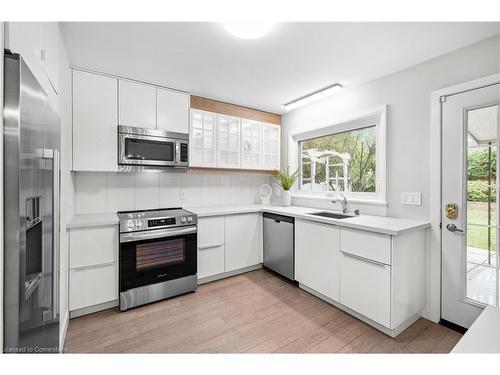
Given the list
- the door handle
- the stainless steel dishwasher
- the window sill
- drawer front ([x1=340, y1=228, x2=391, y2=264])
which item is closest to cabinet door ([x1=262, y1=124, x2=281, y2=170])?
the window sill

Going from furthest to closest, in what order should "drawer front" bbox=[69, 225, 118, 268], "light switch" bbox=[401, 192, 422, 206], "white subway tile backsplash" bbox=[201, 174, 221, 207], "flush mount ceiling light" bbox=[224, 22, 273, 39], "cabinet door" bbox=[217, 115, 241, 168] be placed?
"white subway tile backsplash" bbox=[201, 174, 221, 207], "cabinet door" bbox=[217, 115, 241, 168], "light switch" bbox=[401, 192, 422, 206], "drawer front" bbox=[69, 225, 118, 268], "flush mount ceiling light" bbox=[224, 22, 273, 39]

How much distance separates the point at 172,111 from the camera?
2.73 meters

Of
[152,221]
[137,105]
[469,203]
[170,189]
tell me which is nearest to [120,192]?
[170,189]

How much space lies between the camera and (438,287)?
2.01 metres

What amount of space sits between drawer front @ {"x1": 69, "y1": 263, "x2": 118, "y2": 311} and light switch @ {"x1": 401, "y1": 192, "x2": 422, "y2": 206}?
2.82 meters

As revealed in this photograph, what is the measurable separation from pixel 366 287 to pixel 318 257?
20.6 inches

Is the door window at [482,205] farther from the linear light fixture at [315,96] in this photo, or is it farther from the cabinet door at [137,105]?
the cabinet door at [137,105]

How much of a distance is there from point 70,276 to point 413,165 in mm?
3243

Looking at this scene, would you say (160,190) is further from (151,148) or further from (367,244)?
(367,244)

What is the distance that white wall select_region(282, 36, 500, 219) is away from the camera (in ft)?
5.99

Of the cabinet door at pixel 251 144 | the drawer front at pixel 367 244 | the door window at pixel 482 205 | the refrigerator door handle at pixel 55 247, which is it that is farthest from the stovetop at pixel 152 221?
the door window at pixel 482 205

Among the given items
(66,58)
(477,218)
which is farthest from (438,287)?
(66,58)

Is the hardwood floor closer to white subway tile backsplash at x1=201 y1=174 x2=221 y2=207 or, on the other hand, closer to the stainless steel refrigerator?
the stainless steel refrigerator

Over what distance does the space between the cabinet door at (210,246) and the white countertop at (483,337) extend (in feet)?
7.32
